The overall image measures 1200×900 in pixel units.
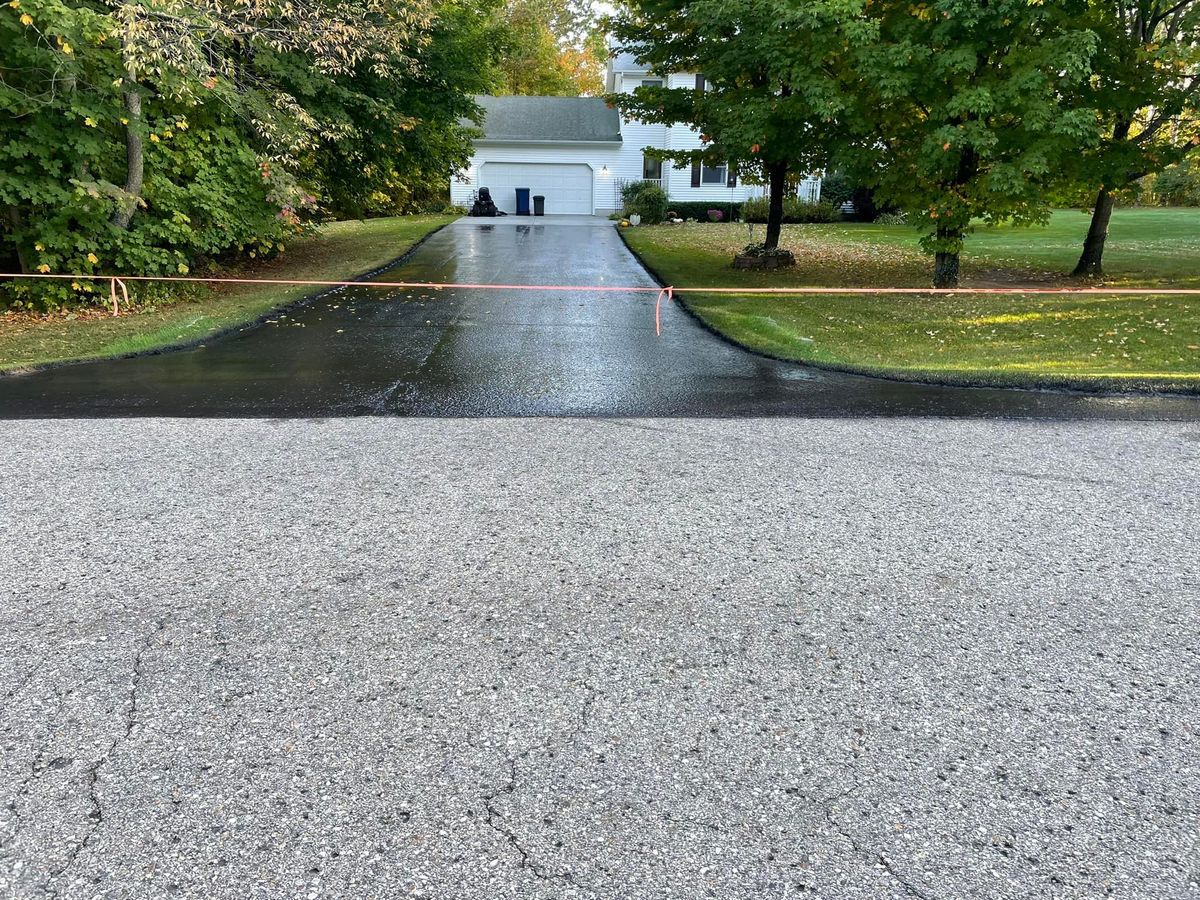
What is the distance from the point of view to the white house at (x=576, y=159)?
37031 millimetres

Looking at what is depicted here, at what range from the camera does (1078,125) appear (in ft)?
36.7

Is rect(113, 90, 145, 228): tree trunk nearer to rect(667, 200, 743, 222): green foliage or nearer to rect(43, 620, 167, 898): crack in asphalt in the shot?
rect(43, 620, 167, 898): crack in asphalt

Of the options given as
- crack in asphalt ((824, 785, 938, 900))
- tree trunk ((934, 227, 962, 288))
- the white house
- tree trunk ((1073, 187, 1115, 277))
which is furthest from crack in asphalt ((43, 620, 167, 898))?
the white house

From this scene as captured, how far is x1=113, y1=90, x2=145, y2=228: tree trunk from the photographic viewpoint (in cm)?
1208

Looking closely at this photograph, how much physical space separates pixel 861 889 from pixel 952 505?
343cm

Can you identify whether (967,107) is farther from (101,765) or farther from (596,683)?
(101,765)

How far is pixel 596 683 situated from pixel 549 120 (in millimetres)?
39488

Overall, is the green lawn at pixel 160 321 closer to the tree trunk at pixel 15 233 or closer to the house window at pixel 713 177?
the tree trunk at pixel 15 233

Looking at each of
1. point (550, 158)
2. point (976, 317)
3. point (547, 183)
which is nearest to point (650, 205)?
point (550, 158)

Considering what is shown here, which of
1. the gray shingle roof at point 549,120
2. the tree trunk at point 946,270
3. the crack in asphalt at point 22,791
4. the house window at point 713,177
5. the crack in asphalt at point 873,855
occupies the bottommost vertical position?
the crack in asphalt at point 873,855

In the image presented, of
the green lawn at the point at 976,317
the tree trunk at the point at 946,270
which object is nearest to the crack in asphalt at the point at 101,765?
the green lawn at the point at 976,317

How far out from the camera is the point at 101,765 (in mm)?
2807

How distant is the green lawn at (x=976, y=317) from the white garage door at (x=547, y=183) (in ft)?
55.9

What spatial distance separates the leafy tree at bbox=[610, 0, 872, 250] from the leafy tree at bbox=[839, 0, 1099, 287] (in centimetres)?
62
